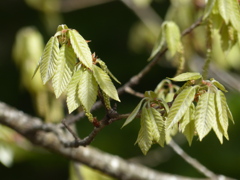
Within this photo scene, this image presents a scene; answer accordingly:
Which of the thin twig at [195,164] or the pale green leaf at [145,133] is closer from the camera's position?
the pale green leaf at [145,133]

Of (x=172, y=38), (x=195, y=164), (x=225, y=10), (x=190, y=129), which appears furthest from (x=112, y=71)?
(x=190, y=129)

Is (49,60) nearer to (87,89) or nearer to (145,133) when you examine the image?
(87,89)

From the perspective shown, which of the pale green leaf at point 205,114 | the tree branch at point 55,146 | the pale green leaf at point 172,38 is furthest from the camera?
the tree branch at point 55,146

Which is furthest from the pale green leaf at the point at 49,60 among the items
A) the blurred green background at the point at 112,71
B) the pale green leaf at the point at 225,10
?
the blurred green background at the point at 112,71

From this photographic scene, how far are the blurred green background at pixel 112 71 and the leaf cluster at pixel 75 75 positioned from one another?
12.1 ft

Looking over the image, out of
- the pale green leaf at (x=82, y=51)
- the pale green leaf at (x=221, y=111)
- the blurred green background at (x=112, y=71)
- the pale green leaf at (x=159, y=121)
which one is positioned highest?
the pale green leaf at (x=82, y=51)

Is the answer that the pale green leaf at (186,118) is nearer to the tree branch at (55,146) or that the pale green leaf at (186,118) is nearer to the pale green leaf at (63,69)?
the pale green leaf at (63,69)

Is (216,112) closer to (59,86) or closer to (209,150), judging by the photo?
(59,86)

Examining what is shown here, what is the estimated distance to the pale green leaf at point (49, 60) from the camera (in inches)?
43.8

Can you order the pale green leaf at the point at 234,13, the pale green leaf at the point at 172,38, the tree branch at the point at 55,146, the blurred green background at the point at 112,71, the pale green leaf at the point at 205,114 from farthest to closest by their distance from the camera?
1. the blurred green background at the point at 112,71
2. the tree branch at the point at 55,146
3. the pale green leaf at the point at 172,38
4. the pale green leaf at the point at 234,13
5. the pale green leaf at the point at 205,114

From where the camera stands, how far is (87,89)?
1.11 meters

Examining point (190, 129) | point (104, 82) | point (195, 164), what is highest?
point (104, 82)

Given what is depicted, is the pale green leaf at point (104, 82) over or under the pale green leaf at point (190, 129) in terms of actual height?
over

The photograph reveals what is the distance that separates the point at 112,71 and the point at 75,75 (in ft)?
14.1
